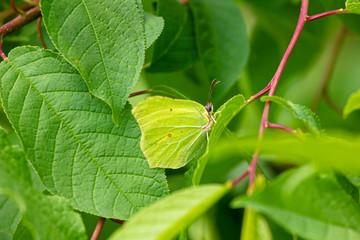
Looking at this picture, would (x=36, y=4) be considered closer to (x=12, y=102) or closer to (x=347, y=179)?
(x=12, y=102)

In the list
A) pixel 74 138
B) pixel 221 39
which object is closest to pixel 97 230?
pixel 74 138

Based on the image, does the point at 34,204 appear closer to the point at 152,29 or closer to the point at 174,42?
the point at 152,29

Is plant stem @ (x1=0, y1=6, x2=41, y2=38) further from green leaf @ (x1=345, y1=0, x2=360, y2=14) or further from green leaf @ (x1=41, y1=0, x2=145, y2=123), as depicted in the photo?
green leaf @ (x1=345, y1=0, x2=360, y2=14)

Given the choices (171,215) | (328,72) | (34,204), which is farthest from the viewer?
(328,72)

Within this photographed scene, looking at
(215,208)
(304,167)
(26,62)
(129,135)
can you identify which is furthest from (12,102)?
(215,208)

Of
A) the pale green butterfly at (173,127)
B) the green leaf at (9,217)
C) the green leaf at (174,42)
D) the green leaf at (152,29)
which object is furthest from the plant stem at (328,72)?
the green leaf at (9,217)

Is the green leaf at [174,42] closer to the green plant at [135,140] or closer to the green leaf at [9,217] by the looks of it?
the green plant at [135,140]
